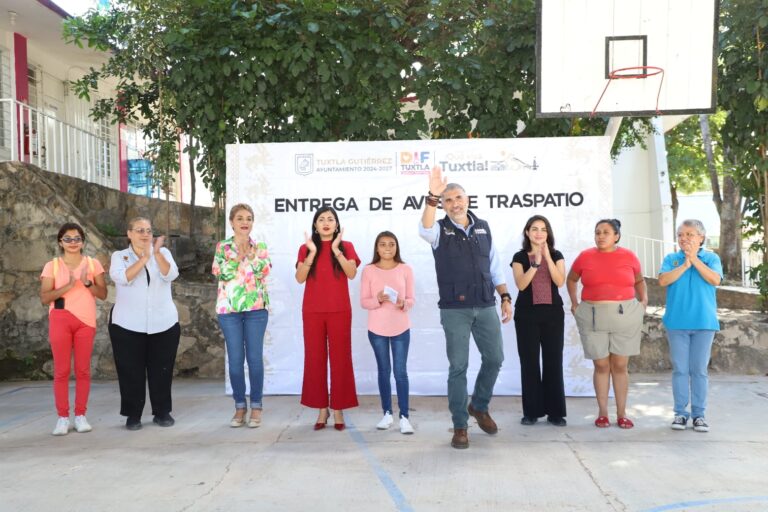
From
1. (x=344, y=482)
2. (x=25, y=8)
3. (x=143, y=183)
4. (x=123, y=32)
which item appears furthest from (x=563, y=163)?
(x=143, y=183)

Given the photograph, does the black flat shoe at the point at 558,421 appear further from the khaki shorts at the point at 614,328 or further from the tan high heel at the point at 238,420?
the tan high heel at the point at 238,420

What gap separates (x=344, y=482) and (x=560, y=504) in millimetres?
1161

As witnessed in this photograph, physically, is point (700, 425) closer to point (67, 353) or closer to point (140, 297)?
point (140, 297)

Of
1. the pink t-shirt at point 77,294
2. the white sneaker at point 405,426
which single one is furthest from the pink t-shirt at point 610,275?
the pink t-shirt at point 77,294

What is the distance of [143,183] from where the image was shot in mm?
15172

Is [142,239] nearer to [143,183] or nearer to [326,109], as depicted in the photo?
[326,109]

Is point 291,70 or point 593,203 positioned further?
point 291,70

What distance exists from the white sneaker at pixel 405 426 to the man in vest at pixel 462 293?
0.44m

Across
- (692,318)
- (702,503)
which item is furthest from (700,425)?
(702,503)

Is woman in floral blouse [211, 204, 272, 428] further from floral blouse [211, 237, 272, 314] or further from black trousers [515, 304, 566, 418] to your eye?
black trousers [515, 304, 566, 418]

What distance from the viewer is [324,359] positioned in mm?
5453

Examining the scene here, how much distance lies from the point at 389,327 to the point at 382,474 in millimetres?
1356

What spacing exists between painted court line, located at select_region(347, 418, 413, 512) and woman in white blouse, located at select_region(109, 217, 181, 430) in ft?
4.86

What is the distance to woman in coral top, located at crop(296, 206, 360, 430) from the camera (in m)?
5.39
